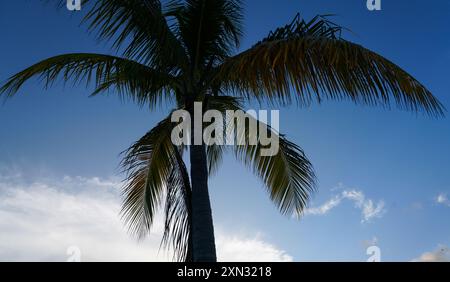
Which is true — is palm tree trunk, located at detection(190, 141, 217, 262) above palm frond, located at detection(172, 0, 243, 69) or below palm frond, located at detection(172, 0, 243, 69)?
below

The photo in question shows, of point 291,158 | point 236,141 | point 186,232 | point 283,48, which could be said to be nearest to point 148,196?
point 186,232

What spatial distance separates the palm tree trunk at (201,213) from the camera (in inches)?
282

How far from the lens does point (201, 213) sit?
7.43m

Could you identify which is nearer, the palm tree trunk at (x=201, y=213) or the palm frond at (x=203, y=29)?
the palm tree trunk at (x=201, y=213)

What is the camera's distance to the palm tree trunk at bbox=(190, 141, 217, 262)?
7156mm

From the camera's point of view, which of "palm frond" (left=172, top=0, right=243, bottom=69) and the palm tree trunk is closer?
the palm tree trunk

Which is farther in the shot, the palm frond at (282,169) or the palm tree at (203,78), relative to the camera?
the palm frond at (282,169)

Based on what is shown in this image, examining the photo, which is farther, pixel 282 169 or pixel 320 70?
pixel 282 169

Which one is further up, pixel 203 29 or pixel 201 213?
pixel 203 29

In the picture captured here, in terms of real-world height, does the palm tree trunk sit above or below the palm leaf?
below

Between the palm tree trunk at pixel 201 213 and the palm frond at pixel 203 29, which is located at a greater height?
the palm frond at pixel 203 29

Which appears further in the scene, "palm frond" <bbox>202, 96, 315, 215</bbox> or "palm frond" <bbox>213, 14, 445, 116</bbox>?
"palm frond" <bbox>202, 96, 315, 215</bbox>

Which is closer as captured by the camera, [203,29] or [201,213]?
[201,213]

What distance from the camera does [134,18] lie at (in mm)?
7746
